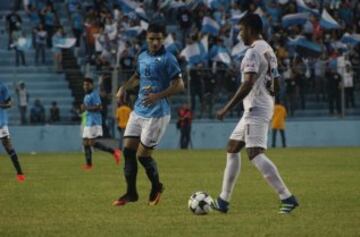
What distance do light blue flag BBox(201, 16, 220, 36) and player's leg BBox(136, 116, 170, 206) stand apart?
2734cm

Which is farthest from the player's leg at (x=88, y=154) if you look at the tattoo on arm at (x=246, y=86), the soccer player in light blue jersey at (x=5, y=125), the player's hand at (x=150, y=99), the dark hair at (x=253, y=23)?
the tattoo on arm at (x=246, y=86)

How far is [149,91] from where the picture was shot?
1598cm

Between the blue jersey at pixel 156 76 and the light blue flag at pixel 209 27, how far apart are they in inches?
1075

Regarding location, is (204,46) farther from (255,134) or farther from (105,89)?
(255,134)

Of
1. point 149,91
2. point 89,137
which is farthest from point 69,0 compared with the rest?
point 149,91

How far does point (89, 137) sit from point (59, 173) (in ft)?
12.3

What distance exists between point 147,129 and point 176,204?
1.21m

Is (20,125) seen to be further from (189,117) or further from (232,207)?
(232,207)

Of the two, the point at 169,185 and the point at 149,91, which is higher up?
the point at 149,91

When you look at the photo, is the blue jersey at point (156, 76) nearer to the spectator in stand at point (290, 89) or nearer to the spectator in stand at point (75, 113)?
the spectator in stand at point (75, 113)

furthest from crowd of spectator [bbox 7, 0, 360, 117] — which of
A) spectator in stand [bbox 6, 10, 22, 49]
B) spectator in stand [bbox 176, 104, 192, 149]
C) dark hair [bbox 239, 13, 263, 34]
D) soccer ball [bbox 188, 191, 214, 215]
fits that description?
dark hair [bbox 239, 13, 263, 34]

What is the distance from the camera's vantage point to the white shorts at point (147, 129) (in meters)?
16.0

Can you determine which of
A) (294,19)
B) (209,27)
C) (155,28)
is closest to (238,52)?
(209,27)

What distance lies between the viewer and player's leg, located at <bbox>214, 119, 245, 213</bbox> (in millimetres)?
14359
